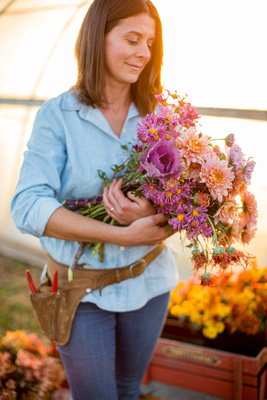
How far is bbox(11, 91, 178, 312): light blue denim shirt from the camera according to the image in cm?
146

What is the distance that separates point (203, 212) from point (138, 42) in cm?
A: 77

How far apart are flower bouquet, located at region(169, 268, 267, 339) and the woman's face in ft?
5.37

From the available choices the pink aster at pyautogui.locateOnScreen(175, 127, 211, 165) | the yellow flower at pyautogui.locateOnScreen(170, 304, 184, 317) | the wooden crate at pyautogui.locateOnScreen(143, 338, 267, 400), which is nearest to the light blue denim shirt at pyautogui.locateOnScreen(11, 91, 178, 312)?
the pink aster at pyautogui.locateOnScreen(175, 127, 211, 165)

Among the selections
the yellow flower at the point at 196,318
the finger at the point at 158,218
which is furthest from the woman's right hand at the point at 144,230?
the yellow flower at the point at 196,318

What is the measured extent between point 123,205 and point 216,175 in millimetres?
387

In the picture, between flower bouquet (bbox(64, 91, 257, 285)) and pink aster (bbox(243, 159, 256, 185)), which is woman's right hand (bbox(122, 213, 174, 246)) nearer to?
flower bouquet (bbox(64, 91, 257, 285))

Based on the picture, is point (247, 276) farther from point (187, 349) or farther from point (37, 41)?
point (37, 41)

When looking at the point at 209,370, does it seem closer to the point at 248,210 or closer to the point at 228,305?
the point at 228,305

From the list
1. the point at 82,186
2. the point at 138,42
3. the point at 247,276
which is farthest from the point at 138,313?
the point at 247,276

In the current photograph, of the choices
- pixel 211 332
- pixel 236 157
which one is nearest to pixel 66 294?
pixel 236 157

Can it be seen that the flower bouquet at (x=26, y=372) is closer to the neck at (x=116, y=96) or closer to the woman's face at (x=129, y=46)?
the neck at (x=116, y=96)

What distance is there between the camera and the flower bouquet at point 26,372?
80.8 inches

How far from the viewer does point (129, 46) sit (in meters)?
1.56

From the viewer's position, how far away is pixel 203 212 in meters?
1.32
